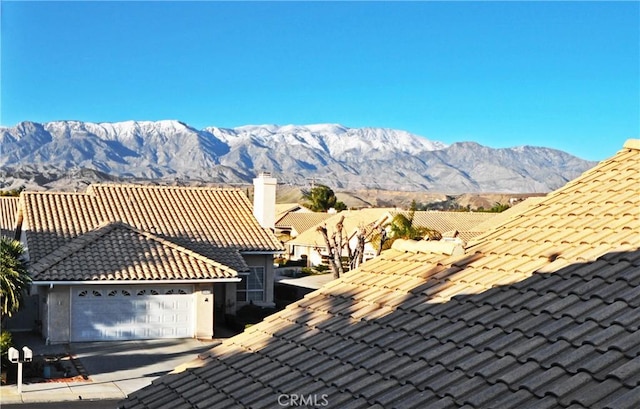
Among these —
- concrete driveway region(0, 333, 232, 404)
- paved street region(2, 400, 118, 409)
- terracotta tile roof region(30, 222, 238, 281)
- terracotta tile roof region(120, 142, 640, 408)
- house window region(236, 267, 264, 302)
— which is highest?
terracotta tile roof region(120, 142, 640, 408)

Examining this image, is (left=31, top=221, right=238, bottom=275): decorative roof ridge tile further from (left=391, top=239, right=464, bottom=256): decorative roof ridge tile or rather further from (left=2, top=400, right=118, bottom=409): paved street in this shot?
(left=391, top=239, right=464, bottom=256): decorative roof ridge tile

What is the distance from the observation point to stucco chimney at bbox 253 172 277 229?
121 feet

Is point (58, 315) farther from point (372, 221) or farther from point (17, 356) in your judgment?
point (372, 221)

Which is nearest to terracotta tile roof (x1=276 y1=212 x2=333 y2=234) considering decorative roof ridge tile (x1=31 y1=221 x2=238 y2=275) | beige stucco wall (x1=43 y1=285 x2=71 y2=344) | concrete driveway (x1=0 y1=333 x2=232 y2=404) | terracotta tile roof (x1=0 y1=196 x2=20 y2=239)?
terracotta tile roof (x1=0 y1=196 x2=20 y2=239)

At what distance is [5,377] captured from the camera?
2122 cm

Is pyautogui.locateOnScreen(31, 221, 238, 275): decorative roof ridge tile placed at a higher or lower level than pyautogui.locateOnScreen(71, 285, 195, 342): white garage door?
higher

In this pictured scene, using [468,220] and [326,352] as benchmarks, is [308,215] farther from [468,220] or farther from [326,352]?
[326,352]

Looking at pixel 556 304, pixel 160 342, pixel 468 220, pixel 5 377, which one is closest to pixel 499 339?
pixel 556 304

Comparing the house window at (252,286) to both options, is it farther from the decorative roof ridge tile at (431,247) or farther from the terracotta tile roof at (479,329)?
the terracotta tile roof at (479,329)

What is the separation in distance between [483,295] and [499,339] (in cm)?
96

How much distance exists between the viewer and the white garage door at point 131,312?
2719cm

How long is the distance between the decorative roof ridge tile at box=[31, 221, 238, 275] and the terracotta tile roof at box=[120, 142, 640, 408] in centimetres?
2090

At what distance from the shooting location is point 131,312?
27.8 meters

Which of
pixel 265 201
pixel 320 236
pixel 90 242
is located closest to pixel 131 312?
pixel 90 242
